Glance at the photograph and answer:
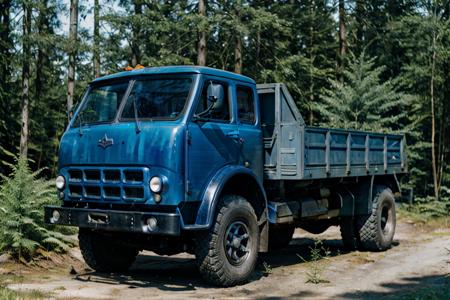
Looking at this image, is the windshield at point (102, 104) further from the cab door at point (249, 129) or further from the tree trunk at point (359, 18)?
the tree trunk at point (359, 18)

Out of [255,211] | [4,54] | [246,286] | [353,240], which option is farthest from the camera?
[4,54]

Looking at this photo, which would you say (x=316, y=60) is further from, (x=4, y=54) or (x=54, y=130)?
(x=4, y=54)

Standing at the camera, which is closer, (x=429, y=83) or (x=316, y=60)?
(x=429, y=83)

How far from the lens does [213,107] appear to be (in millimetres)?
6609

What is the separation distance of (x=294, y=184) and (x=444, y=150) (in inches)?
679

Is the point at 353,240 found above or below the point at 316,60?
below

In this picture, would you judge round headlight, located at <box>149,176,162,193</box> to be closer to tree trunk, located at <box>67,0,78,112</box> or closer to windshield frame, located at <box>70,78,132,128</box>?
windshield frame, located at <box>70,78,132,128</box>

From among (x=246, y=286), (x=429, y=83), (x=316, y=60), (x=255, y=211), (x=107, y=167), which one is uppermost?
(x=316, y=60)

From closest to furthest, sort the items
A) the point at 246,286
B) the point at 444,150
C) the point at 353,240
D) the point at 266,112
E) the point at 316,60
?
the point at 246,286, the point at 266,112, the point at 353,240, the point at 444,150, the point at 316,60

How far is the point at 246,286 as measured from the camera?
710 centimetres

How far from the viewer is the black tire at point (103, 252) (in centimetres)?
771

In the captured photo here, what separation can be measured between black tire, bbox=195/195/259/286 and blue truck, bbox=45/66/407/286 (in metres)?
0.01

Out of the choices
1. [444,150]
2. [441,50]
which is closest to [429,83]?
[441,50]

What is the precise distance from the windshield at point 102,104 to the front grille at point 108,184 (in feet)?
2.44
